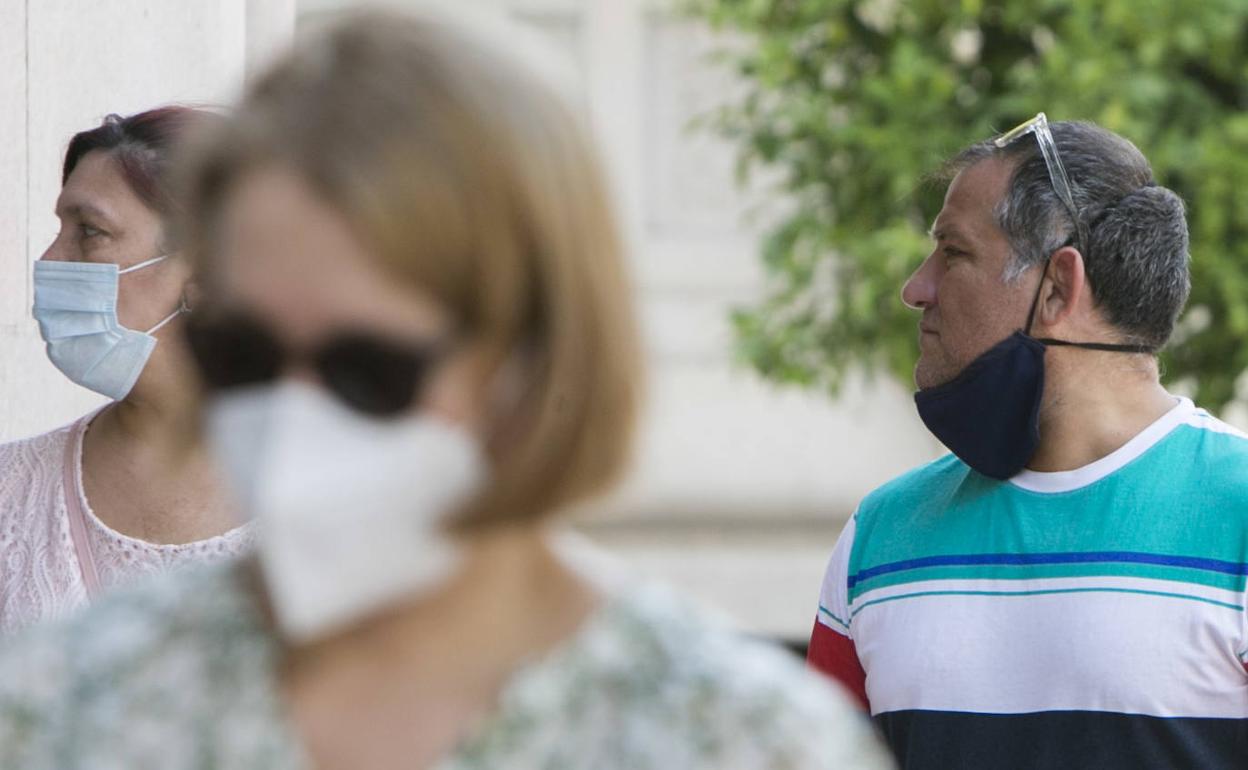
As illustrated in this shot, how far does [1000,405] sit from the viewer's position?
10.6ft

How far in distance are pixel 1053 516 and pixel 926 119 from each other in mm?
3157

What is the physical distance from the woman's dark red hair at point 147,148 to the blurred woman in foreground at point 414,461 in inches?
72.9

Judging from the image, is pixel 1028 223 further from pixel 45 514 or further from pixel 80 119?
pixel 80 119

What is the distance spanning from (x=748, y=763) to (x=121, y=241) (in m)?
2.15

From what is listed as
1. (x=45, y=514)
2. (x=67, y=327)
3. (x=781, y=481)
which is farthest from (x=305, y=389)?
(x=781, y=481)

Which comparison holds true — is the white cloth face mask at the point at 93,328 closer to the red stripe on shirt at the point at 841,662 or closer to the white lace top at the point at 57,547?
the white lace top at the point at 57,547

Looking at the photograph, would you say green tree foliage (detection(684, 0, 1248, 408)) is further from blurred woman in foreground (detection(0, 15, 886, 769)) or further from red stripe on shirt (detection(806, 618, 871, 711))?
blurred woman in foreground (detection(0, 15, 886, 769))

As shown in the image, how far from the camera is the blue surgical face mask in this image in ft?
10.6

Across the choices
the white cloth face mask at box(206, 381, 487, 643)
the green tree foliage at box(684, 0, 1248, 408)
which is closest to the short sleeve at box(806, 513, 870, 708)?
the white cloth face mask at box(206, 381, 487, 643)

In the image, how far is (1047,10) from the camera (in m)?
6.17

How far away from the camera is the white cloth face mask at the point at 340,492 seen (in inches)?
52.2

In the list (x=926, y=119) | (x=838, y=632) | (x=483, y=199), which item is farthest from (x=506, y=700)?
(x=926, y=119)

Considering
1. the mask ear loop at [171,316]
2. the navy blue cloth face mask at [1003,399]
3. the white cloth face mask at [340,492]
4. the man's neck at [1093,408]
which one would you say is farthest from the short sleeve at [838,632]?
the white cloth face mask at [340,492]

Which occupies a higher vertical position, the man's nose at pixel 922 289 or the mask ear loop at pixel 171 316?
the man's nose at pixel 922 289
